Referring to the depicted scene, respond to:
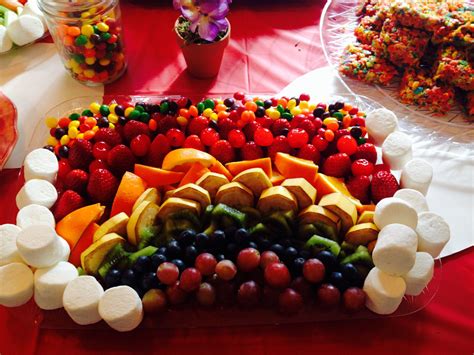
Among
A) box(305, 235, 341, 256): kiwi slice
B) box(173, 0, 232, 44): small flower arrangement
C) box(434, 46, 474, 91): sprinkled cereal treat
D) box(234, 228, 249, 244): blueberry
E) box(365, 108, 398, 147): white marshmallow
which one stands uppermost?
box(173, 0, 232, 44): small flower arrangement

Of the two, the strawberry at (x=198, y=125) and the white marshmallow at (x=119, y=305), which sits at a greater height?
the strawberry at (x=198, y=125)

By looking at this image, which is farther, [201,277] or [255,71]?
[255,71]

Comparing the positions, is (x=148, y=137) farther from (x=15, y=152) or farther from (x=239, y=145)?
(x=15, y=152)

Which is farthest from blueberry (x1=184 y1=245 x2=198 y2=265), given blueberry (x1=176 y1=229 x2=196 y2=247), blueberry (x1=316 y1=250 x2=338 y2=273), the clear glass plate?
the clear glass plate

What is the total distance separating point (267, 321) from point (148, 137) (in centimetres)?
48

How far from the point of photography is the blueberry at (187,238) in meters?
0.91

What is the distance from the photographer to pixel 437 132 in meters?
1.30

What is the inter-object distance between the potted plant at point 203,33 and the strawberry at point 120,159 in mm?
381

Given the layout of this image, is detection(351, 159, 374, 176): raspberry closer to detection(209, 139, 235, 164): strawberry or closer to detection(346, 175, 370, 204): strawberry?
detection(346, 175, 370, 204): strawberry

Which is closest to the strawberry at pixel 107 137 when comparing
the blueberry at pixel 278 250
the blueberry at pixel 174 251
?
the blueberry at pixel 174 251

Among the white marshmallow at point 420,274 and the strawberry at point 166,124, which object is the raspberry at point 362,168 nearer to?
the white marshmallow at point 420,274

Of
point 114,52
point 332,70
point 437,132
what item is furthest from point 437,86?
point 114,52

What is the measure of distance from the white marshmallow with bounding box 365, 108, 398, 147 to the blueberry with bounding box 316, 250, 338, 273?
0.35 metres

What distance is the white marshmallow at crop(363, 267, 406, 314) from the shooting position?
88 centimetres
